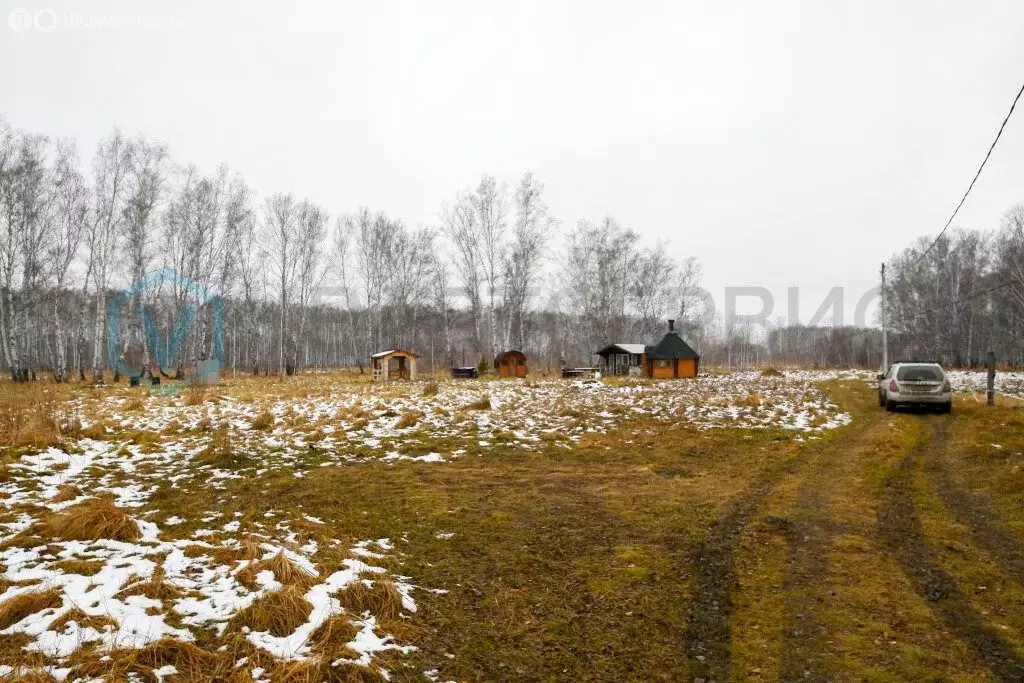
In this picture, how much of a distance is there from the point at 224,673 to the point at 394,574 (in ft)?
5.78

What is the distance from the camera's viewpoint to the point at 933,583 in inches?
191

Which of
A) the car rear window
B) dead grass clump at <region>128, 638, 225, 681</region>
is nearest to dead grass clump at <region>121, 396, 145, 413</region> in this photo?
dead grass clump at <region>128, 638, 225, 681</region>

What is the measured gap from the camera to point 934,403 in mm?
14945

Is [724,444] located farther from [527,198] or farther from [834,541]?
[527,198]

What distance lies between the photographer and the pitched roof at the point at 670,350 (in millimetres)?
37469

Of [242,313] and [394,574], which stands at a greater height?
[242,313]

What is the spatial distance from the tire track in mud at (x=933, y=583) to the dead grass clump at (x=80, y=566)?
671 cm

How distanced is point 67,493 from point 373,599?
16.7ft

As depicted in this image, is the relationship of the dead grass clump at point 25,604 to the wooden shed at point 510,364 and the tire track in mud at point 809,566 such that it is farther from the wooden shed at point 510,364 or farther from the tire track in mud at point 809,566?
the wooden shed at point 510,364

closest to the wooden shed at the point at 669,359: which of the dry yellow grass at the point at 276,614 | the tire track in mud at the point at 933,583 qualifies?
the tire track in mud at the point at 933,583

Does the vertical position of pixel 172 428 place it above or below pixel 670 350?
below

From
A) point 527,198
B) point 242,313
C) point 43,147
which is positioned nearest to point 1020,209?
point 527,198

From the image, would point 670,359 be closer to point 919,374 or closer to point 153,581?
point 919,374

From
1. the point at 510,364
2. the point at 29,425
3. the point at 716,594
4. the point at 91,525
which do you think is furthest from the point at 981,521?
the point at 510,364
